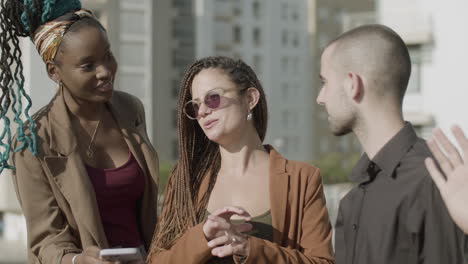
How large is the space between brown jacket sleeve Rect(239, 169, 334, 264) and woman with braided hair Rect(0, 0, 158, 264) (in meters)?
0.80

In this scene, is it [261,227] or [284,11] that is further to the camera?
[284,11]

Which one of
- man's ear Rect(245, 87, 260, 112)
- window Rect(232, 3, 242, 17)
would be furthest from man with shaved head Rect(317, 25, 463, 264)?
window Rect(232, 3, 242, 17)

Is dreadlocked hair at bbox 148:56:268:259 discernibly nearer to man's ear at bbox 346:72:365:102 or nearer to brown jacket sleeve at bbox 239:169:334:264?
brown jacket sleeve at bbox 239:169:334:264

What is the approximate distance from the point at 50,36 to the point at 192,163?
2.65ft

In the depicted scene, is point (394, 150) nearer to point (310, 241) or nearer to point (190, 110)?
point (310, 241)

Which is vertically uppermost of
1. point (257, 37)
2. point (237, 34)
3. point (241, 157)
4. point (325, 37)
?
point (241, 157)

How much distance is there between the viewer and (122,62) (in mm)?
65625

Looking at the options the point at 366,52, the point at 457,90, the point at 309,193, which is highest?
the point at 366,52

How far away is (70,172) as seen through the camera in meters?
4.22

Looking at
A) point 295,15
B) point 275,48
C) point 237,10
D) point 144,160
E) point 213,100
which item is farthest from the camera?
point 295,15

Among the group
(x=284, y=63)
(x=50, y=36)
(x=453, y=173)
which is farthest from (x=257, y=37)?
(x=453, y=173)

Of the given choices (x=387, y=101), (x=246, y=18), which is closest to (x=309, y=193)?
(x=387, y=101)

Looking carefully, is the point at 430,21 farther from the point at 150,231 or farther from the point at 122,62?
the point at 122,62

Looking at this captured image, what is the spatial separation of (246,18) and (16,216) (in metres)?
67.7
